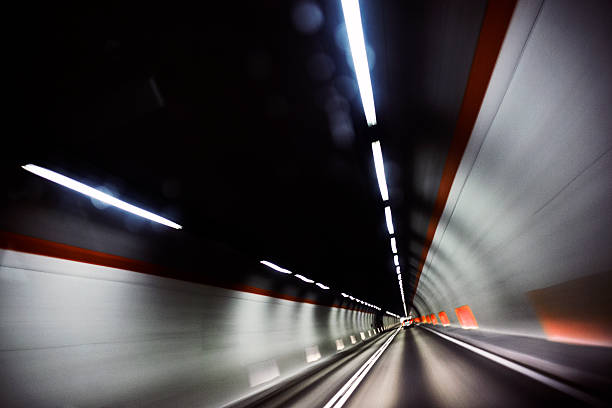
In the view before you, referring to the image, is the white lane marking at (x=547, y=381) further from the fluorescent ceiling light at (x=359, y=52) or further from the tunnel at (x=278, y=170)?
the fluorescent ceiling light at (x=359, y=52)

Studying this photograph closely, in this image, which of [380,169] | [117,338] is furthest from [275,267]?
[380,169]

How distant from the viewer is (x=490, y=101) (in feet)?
16.3

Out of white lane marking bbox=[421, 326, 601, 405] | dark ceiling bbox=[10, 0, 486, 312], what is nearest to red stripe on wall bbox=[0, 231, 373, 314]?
dark ceiling bbox=[10, 0, 486, 312]

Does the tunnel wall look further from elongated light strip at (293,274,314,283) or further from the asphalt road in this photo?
elongated light strip at (293,274,314,283)

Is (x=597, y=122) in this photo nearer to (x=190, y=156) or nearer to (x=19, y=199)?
Answer: (x=190, y=156)

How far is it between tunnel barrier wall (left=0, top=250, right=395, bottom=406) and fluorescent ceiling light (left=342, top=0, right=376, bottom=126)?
20.3 feet

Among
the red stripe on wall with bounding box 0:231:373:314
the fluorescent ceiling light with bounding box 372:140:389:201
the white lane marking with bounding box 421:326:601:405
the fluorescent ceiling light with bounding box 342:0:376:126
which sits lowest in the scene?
the white lane marking with bounding box 421:326:601:405

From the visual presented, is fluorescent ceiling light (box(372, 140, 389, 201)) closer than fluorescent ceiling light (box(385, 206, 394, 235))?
Yes

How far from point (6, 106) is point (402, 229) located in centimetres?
1219

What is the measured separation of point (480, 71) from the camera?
4609mm

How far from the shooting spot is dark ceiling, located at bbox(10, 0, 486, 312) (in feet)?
11.5

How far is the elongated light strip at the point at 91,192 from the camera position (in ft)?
15.8

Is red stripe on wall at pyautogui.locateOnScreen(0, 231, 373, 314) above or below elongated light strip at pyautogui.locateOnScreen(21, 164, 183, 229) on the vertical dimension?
below

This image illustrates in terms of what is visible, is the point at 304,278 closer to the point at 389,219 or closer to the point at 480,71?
the point at 389,219
